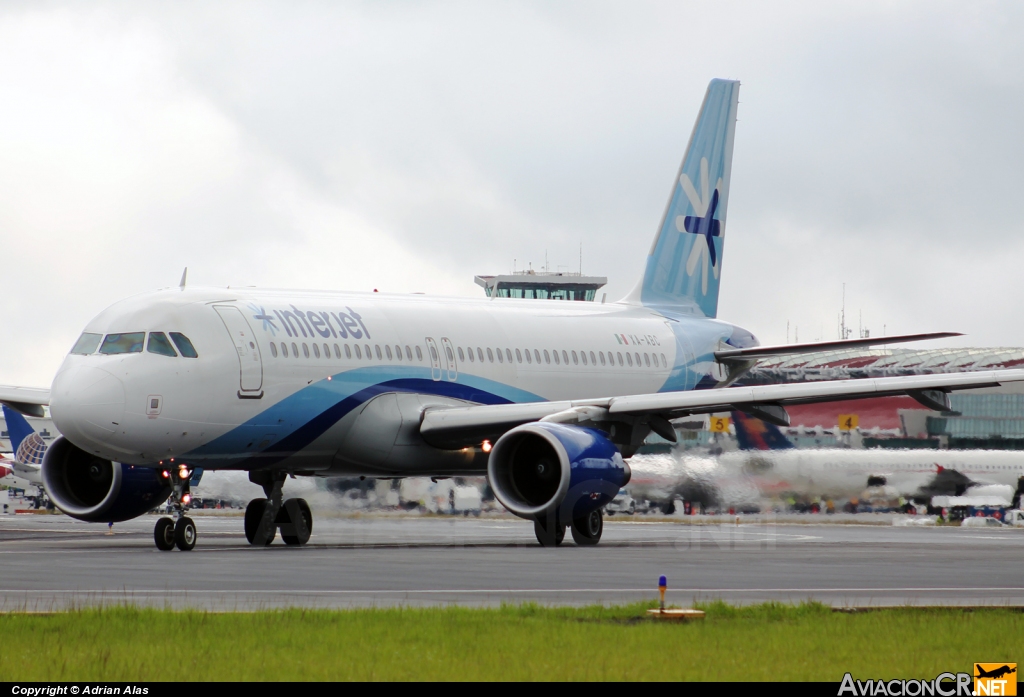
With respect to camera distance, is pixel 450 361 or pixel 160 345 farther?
pixel 450 361

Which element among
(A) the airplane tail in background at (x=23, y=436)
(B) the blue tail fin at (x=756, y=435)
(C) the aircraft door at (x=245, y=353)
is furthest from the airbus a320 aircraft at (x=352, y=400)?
(A) the airplane tail in background at (x=23, y=436)

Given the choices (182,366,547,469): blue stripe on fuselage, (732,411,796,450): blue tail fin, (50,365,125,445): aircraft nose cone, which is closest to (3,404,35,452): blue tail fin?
(182,366,547,469): blue stripe on fuselage

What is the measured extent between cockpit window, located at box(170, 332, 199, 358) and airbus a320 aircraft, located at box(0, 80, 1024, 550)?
24 mm

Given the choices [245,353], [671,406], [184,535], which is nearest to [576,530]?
[671,406]

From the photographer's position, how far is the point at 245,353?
23.0 meters

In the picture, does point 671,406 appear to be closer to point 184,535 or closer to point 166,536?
point 184,535

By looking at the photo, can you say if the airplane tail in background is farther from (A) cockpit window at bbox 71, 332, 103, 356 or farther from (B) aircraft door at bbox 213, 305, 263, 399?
(B) aircraft door at bbox 213, 305, 263, 399

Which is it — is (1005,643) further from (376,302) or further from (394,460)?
(376,302)

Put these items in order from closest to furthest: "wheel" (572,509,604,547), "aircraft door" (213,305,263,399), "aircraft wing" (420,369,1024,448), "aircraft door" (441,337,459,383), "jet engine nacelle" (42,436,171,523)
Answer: "aircraft door" (213,305,263,399) < "aircraft wing" (420,369,1024,448) < "wheel" (572,509,604,547) < "jet engine nacelle" (42,436,171,523) < "aircraft door" (441,337,459,383)

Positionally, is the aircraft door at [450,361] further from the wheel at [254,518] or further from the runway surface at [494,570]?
the wheel at [254,518]

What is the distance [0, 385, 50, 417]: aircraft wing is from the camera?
27.0 metres

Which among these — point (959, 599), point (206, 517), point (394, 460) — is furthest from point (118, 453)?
point (206, 517)

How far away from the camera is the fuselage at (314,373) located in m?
21.6

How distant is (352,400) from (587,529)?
174 inches
